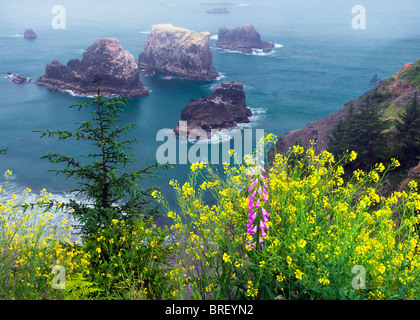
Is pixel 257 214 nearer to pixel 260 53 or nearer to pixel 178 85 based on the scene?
pixel 178 85

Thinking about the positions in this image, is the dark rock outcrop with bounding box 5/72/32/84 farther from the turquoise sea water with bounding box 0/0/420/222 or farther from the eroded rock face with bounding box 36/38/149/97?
the eroded rock face with bounding box 36/38/149/97

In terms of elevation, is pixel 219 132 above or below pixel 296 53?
below

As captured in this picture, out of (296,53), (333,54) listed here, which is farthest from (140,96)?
(333,54)

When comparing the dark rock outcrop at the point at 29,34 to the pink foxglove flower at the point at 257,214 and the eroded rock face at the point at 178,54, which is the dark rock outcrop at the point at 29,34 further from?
the pink foxglove flower at the point at 257,214

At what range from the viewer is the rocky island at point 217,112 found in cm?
7700

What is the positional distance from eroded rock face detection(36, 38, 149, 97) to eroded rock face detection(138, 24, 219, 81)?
2167 cm

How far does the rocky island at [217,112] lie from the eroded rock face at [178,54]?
1336 inches

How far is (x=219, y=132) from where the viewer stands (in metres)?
76.3

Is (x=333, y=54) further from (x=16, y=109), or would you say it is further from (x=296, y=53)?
(x=16, y=109)

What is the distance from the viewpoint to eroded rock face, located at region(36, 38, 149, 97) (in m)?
101

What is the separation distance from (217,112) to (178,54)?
A: 2112 inches

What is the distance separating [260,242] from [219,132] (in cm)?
6785

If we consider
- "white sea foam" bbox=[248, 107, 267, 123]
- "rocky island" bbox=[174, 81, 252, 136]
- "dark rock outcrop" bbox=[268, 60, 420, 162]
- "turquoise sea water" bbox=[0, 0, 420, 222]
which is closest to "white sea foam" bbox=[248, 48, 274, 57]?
"turquoise sea water" bbox=[0, 0, 420, 222]

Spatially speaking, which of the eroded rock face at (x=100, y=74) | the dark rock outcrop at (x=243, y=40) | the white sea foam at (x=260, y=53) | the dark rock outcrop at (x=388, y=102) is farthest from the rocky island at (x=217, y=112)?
the dark rock outcrop at (x=243, y=40)
